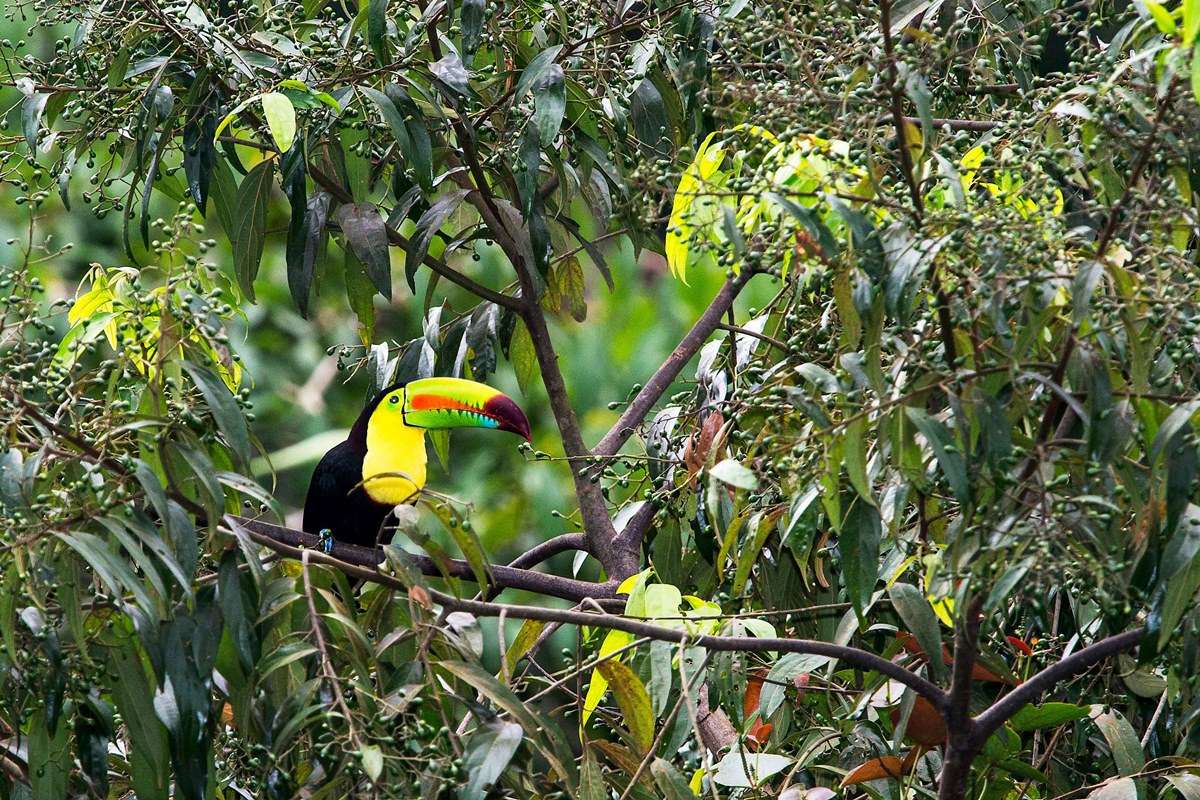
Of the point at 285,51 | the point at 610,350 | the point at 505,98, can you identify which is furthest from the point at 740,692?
the point at 610,350

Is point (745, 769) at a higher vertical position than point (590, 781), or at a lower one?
lower

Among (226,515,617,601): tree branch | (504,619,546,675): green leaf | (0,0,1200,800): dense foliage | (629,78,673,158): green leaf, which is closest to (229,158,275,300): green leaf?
(0,0,1200,800): dense foliage

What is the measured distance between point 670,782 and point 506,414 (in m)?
1.14

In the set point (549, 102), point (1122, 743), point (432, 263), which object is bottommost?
point (1122, 743)

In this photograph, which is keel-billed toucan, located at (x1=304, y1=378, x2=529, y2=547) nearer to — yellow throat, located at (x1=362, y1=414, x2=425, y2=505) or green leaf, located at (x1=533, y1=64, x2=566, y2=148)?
yellow throat, located at (x1=362, y1=414, x2=425, y2=505)

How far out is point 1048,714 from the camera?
1972mm

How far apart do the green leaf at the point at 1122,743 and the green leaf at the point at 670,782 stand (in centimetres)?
65

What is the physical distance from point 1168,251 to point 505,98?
1.16m

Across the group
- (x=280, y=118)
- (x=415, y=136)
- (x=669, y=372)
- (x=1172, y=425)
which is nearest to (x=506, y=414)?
(x=669, y=372)

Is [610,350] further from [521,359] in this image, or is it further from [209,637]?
[209,637]

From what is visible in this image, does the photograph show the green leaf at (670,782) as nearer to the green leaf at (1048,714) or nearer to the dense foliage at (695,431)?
the dense foliage at (695,431)

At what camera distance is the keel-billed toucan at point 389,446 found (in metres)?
2.73

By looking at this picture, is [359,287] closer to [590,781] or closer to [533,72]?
[533,72]

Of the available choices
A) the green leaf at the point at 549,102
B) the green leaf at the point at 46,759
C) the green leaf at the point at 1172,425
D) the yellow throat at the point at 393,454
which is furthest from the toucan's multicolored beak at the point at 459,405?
the green leaf at the point at 1172,425
